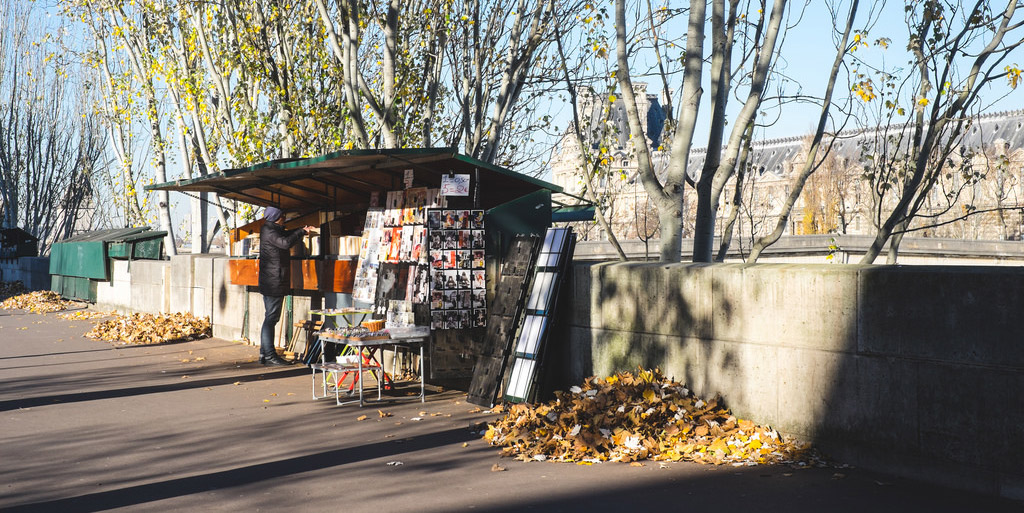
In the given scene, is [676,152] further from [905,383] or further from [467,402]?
[905,383]

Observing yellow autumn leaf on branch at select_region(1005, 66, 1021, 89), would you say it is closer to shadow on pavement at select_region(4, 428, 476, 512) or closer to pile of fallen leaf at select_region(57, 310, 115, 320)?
shadow on pavement at select_region(4, 428, 476, 512)

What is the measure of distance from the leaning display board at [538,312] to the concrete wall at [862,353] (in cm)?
87

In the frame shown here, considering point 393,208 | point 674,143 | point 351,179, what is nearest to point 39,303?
point 351,179

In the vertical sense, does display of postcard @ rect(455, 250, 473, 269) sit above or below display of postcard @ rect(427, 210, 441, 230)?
below

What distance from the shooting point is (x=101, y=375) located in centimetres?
1223

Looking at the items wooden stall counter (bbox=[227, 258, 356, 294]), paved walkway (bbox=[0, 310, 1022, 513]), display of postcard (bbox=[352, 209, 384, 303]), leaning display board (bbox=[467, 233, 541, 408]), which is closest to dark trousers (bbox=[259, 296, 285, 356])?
wooden stall counter (bbox=[227, 258, 356, 294])

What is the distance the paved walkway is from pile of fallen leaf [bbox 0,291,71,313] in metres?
18.4

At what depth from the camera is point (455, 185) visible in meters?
9.84

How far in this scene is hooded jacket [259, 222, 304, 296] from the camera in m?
12.7

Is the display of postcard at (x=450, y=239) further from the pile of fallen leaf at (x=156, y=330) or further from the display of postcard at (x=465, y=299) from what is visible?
the pile of fallen leaf at (x=156, y=330)

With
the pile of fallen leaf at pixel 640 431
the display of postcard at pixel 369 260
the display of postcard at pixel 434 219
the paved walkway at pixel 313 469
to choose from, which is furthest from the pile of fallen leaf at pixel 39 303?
the pile of fallen leaf at pixel 640 431

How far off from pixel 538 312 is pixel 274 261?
504 cm

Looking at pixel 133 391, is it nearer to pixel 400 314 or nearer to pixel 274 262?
pixel 274 262

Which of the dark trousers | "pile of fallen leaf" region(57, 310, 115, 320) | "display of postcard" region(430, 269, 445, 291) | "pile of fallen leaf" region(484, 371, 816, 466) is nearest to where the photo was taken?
"pile of fallen leaf" region(484, 371, 816, 466)
